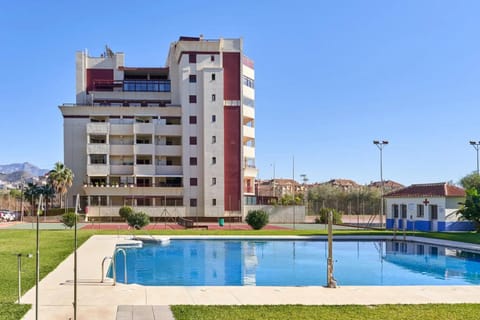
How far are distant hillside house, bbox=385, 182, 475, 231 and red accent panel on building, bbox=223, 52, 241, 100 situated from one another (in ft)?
73.3

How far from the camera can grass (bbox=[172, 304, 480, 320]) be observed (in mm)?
9695

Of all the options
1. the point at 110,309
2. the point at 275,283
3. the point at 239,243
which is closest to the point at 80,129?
the point at 239,243

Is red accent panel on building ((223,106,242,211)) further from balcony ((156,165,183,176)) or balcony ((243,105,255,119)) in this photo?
balcony ((156,165,183,176))

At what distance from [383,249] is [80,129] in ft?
139

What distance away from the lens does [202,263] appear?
70.9ft

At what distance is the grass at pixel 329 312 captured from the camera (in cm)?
970

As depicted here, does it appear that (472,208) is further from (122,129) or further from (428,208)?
(122,129)

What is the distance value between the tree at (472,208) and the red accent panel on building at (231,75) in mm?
28910

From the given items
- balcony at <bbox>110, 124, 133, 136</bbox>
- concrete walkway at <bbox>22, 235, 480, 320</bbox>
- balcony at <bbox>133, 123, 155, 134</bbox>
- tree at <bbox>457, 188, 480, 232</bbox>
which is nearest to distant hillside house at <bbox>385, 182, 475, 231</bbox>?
tree at <bbox>457, 188, 480, 232</bbox>

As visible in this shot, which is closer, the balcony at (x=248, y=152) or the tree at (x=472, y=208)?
the tree at (x=472, y=208)

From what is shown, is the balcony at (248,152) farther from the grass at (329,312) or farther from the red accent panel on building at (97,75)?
the grass at (329,312)

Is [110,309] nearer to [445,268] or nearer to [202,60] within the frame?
[445,268]

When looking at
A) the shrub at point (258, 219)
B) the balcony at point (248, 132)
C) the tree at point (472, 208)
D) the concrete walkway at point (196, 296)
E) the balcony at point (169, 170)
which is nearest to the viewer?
the concrete walkway at point (196, 296)

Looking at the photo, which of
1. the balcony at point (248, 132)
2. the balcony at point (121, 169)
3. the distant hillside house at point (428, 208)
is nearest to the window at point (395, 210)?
the distant hillside house at point (428, 208)
